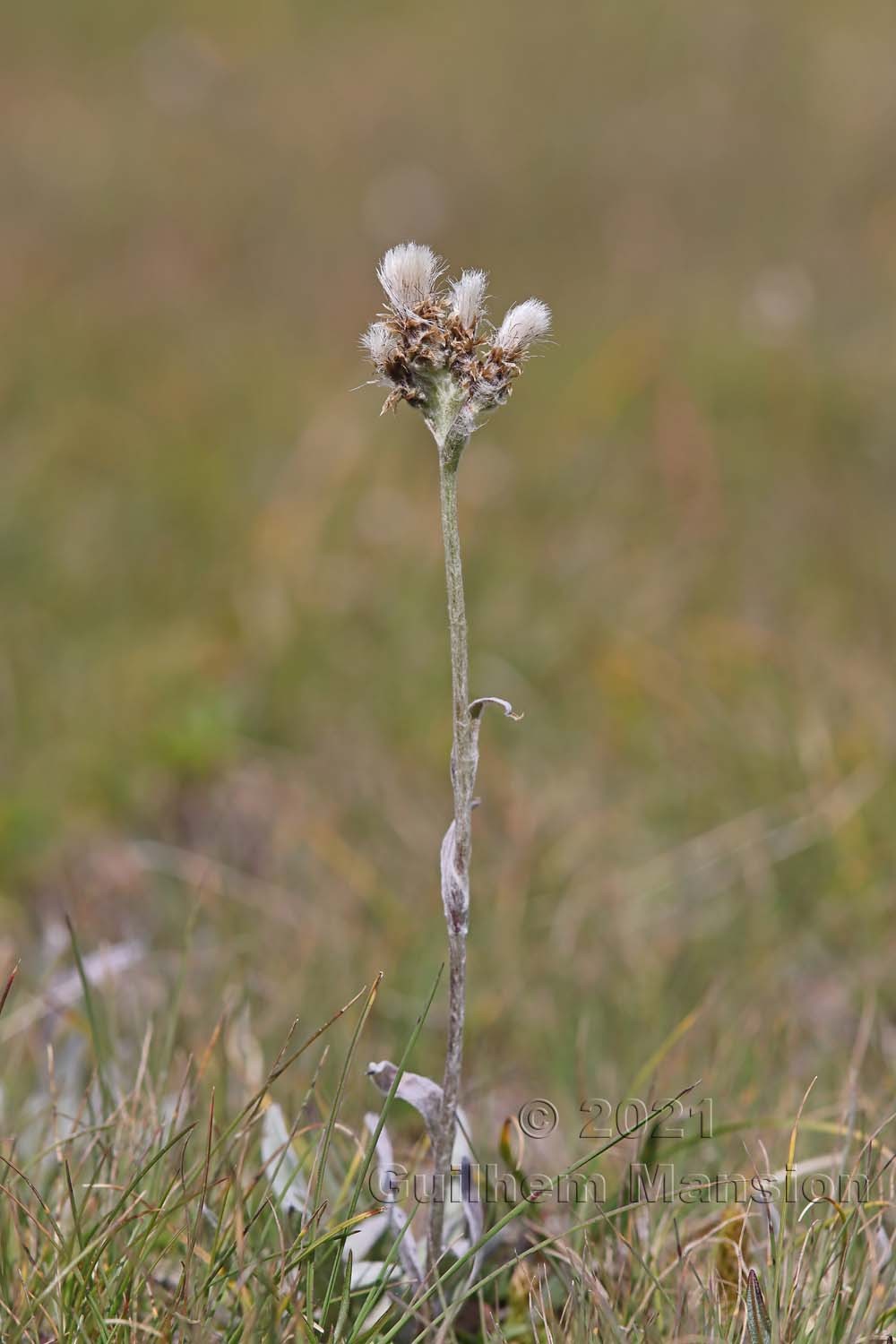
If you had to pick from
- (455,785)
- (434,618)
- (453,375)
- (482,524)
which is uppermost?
(482,524)

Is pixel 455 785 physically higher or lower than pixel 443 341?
lower

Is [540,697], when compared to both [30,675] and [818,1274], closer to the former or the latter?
[30,675]

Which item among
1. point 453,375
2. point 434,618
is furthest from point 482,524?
point 453,375

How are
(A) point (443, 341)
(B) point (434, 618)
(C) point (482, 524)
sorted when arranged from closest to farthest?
1. (A) point (443, 341)
2. (B) point (434, 618)
3. (C) point (482, 524)

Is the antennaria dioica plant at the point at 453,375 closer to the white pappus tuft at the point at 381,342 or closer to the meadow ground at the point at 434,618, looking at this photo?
the white pappus tuft at the point at 381,342

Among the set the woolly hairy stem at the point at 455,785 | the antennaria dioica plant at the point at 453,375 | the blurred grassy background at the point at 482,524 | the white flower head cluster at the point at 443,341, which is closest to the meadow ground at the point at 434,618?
the blurred grassy background at the point at 482,524

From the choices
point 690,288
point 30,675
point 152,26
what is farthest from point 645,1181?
point 152,26

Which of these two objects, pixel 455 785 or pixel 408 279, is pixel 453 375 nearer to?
pixel 408 279
